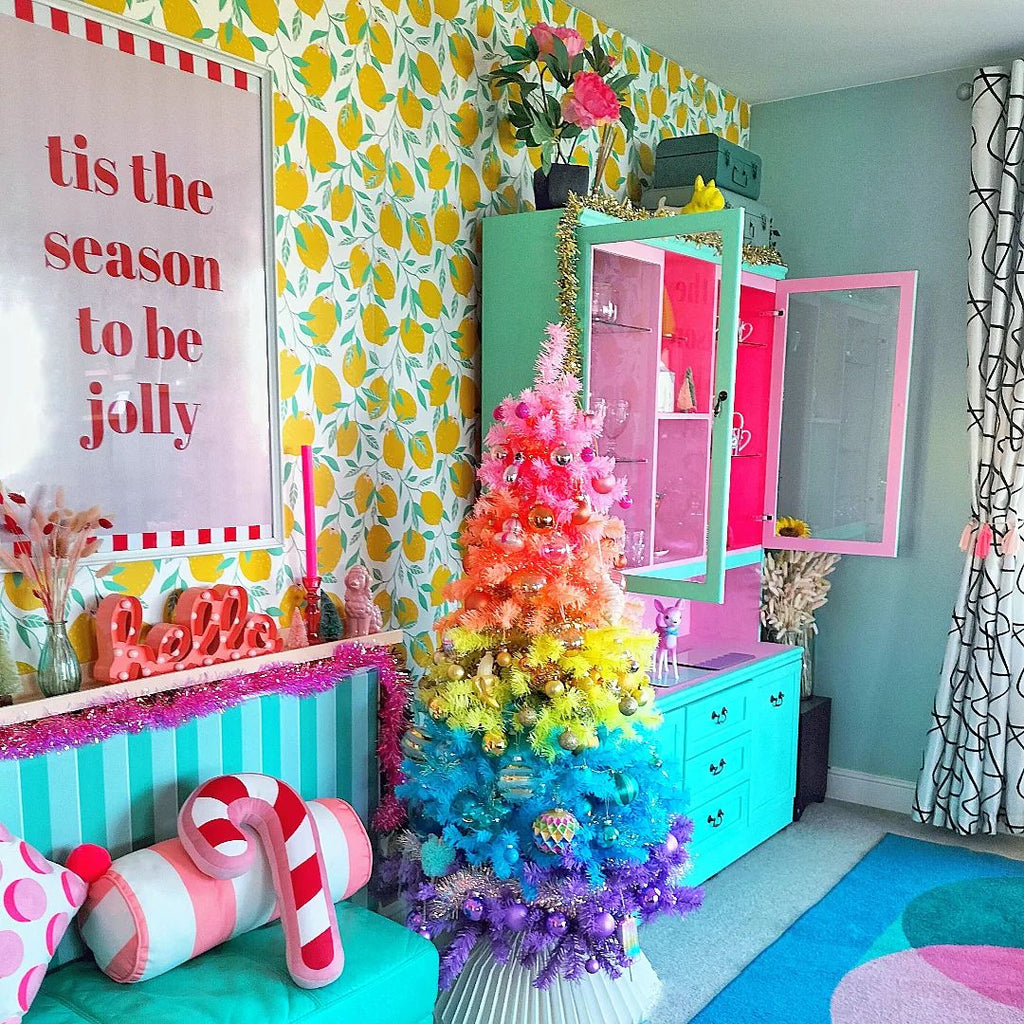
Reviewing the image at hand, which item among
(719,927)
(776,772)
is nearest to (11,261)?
(719,927)

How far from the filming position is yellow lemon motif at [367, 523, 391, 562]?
263cm

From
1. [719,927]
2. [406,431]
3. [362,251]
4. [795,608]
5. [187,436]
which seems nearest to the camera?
[187,436]

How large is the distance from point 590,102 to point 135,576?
1.77m

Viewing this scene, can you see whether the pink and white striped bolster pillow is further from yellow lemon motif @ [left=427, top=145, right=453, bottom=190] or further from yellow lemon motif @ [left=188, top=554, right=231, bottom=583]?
yellow lemon motif @ [left=427, top=145, right=453, bottom=190]

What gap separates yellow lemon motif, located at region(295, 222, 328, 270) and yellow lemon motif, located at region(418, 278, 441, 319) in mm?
349

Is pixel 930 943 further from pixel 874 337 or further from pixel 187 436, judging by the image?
pixel 187 436

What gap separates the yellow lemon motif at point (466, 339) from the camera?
2844mm

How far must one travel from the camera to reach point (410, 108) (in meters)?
2.62

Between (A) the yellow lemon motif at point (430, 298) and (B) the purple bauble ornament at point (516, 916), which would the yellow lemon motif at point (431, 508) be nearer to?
(A) the yellow lemon motif at point (430, 298)

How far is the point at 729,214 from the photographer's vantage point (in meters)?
2.69

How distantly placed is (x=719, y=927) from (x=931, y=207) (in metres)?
2.72

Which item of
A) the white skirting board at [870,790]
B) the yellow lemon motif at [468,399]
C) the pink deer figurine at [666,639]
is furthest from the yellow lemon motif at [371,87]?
the white skirting board at [870,790]

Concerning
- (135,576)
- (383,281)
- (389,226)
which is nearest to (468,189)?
(389,226)

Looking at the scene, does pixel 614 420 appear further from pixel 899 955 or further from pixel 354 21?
pixel 899 955
